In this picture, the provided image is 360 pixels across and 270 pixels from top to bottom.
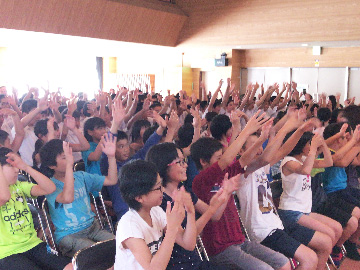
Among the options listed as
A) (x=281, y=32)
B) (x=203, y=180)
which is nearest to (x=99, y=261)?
(x=203, y=180)

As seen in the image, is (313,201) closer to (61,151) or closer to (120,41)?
(61,151)

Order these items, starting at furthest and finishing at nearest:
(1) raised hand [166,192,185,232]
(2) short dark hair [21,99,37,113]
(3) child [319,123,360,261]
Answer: (2) short dark hair [21,99,37,113], (3) child [319,123,360,261], (1) raised hand [166,192,185,232]

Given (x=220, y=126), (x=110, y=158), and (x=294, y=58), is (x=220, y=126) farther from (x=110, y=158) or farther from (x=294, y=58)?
(x=294, y=58)

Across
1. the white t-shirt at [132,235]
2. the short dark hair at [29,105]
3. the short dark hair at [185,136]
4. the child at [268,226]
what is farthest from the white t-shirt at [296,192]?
the short dark hair at [29,105]

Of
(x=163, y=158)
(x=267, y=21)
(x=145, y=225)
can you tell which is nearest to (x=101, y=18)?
(x=267, y=21)

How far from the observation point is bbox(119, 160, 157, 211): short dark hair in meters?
1.98

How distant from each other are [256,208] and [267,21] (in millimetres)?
7724

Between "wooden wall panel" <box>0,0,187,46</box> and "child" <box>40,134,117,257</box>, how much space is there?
18.8 feet

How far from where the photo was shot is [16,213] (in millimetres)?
2461

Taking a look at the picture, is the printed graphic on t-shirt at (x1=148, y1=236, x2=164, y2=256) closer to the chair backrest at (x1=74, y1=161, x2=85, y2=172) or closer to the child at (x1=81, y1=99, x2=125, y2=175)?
the child at (x1=81, y1=99, x2=125, y2=175)

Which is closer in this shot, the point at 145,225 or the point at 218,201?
the point at 145,225

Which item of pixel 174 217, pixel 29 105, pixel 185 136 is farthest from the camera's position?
pixel 29 105

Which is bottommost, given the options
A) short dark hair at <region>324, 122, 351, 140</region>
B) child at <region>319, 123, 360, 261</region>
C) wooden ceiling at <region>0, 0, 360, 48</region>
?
child at <region>319, 123, 360, 261</region>

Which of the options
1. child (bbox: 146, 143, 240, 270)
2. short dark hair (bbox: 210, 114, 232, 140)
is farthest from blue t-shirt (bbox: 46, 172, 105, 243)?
short dark hair (bbox: 210, 114, 232, 140)
